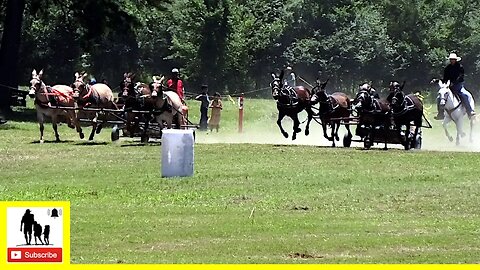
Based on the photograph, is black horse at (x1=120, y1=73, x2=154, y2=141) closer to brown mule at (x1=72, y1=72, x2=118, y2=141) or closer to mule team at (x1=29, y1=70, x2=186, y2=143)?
mule team at (x1=29, y1=70, x2=186, y2=143)

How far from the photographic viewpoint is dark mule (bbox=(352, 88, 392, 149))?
36.0 metres

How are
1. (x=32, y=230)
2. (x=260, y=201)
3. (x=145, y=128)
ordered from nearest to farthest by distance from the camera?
(x=32, y=230) < (x=260, y=201) < (x=145, y=128)

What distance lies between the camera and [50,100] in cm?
4000

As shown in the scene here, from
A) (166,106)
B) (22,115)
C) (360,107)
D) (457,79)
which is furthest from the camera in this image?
(22,115)

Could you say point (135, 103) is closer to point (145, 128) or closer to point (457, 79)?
point (145, 128)

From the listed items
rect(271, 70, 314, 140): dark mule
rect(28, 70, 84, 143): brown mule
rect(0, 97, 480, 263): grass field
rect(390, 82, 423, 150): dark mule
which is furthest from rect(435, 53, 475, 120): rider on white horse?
rect(28, 70, 84, 143): brown mule

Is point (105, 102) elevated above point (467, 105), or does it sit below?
below

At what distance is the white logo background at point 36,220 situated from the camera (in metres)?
14.8

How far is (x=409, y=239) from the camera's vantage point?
19.2m

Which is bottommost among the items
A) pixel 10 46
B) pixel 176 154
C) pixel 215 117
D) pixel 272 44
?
pixel 176 154

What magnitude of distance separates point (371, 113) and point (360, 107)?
37cm

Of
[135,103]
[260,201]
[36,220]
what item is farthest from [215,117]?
[36,220]

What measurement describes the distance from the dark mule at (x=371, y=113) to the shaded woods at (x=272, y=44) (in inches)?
1945

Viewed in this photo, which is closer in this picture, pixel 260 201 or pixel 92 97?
pixel 260 201
